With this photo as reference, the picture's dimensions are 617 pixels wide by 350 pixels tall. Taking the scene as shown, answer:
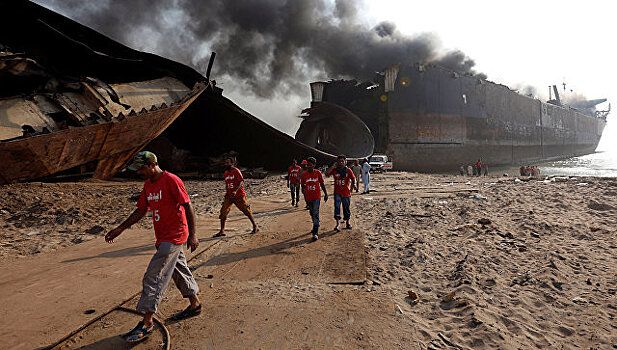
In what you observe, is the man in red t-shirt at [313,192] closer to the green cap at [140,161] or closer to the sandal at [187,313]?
the sandal at [187,313]

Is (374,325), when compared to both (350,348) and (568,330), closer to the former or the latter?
(350,348)

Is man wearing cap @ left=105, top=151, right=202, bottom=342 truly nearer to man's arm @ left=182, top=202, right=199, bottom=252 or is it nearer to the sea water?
man's arm @ left=182, top=202, right=199, bottom=252

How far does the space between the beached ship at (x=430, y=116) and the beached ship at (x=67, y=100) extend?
15.7m

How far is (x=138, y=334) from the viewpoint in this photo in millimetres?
2477

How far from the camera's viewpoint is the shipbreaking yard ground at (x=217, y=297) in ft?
8.40

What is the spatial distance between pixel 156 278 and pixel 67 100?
28.8ft

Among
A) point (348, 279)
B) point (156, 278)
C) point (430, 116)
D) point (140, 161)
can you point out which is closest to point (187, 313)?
point (156, 278)

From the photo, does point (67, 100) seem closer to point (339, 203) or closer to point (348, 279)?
point (339, 203)

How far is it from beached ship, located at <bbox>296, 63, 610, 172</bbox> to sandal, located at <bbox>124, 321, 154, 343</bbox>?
904 inches

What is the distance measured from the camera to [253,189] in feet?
41.1

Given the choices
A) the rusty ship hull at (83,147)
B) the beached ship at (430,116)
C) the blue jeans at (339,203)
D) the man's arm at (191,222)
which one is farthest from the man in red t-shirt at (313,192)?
the beached ship at (430,116)

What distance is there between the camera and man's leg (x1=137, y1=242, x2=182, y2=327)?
2459mm

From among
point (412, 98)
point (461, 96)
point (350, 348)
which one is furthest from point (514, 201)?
point (461, 96)

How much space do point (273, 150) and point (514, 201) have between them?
41.3ft
